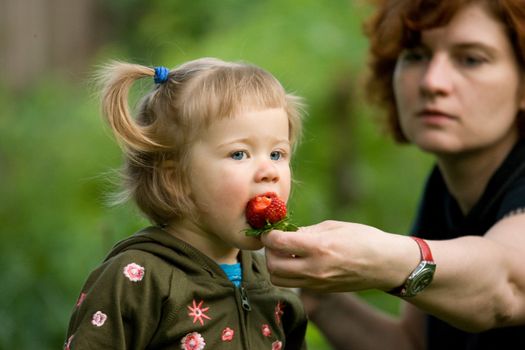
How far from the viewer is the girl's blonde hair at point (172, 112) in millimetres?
2570

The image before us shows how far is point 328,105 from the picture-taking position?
667 cm

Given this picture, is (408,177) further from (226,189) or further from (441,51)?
(226,189)

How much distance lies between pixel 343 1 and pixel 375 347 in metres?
2.82

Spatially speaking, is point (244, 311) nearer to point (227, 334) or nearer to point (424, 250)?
point (227, 334)

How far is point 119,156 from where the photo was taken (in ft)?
18.9


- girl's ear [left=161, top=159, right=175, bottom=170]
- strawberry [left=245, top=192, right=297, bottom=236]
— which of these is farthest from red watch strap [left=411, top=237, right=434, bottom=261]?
girl's ear [left=161, top=159, right=175, bottom=170]

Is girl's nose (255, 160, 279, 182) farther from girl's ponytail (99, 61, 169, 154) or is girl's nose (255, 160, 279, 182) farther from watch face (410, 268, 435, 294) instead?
watch face (410, 268, 435, 294)

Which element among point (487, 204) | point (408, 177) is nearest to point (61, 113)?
point (408, 177)

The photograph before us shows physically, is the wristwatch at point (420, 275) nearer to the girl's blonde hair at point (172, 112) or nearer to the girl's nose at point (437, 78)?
the girl's blonde hair at point (172, 112)

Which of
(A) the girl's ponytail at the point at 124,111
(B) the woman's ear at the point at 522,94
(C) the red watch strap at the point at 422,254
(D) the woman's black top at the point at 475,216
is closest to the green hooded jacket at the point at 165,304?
(A) the girl's ponytail at the point at 124,111

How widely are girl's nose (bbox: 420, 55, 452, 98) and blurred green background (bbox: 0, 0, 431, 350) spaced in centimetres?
87

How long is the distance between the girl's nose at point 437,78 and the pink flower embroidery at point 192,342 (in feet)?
4.57

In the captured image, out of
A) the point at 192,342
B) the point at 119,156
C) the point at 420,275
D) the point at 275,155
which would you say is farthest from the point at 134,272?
the point at 119,156

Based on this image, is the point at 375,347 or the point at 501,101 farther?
the point at 375,347
